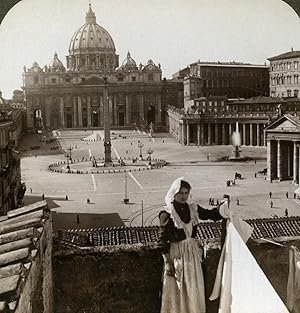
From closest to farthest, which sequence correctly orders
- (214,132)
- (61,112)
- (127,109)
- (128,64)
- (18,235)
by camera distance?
(18,235) → (214,132) → (61,112) → (127,109) → (128,64)

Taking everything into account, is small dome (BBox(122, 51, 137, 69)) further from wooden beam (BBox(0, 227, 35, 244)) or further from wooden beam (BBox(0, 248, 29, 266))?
wooden beam (BBox(0, 248, 29, 266))

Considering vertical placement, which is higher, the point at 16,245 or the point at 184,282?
the point at 16,245

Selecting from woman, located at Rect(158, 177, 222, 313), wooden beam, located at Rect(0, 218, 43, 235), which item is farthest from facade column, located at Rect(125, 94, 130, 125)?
woman, located at Rect(158, 177, 222, 313)

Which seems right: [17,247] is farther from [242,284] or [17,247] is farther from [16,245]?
[242,284]

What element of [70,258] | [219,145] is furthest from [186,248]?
[219,145]

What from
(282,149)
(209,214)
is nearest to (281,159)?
(282,149)

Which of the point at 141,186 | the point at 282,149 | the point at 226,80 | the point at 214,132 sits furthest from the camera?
the point at 226,80

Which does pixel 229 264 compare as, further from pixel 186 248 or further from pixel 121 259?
pixel 121 259

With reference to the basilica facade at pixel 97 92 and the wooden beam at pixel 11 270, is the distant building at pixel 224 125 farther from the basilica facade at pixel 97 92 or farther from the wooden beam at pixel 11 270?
the wooden beam at pixel 11 270
